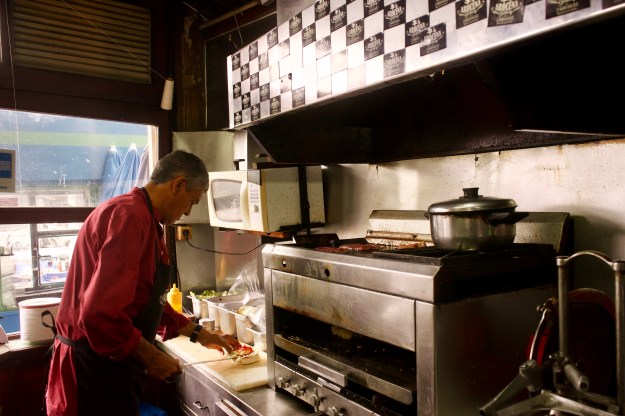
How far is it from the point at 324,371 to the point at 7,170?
2.94 m

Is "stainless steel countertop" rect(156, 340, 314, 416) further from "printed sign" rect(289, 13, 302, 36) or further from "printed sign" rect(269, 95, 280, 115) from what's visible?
"printed sign" rect(289, 13, 302, 36)

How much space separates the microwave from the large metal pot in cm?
151

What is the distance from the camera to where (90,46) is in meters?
3.75

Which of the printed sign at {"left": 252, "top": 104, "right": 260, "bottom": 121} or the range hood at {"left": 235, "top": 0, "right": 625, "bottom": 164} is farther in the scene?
the printed sign at {"left": 252, "top": 104, "right": 260, "bottom": 121}

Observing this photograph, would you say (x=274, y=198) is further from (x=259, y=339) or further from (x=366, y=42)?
(x=366, y=42)

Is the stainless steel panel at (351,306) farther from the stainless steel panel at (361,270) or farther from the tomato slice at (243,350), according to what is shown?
the tomato slice at (243,350)

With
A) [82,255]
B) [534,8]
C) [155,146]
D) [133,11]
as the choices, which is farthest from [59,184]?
[534,8]

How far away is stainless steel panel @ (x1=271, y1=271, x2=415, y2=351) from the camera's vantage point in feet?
4.97

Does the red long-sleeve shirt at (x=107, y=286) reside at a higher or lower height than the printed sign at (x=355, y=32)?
lower

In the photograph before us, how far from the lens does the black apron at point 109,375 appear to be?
2262 millimetres

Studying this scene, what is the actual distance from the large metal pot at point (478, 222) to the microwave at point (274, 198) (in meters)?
1.51

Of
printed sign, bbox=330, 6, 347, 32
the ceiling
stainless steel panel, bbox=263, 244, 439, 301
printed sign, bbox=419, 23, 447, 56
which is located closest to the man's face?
stainless steel panel, bbox=263, 244, 439, 301

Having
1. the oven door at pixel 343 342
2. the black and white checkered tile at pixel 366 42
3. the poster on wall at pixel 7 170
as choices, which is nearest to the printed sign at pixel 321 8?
the black and white checkered tile at pixel 366 42

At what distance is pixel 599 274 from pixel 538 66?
81 centimetres
